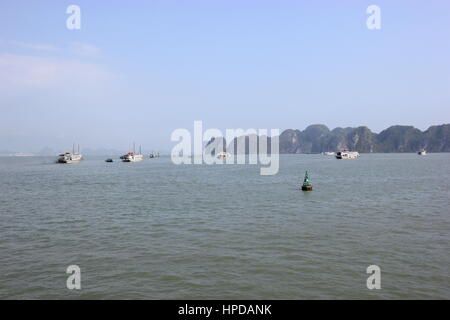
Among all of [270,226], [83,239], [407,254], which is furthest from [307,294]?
[83,239]

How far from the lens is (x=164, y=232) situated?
1067 inches

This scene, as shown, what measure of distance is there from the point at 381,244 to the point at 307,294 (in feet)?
33.8

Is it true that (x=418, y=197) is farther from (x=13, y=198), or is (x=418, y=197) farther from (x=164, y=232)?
(x=13, y=198)

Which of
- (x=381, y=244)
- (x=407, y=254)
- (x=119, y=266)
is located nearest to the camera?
(x=119, y=266)

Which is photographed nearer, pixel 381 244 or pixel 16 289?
pixel 16 289

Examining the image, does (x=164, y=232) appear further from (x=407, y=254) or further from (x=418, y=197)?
(x=418, y=197)

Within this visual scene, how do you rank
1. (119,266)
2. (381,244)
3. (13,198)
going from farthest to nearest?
1. (13,198)
2. (381,244)
3. (119,266)

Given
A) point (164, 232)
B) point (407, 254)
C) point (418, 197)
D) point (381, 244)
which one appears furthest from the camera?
point (418, 197)
